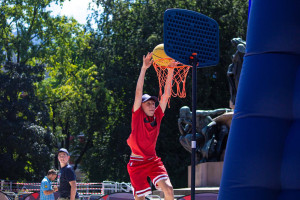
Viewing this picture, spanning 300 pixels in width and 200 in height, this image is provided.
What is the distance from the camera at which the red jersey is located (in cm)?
643

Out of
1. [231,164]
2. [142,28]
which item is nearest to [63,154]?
[231,164]

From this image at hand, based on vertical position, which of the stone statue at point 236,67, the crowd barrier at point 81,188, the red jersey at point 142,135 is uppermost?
the stone statue at point 236,67

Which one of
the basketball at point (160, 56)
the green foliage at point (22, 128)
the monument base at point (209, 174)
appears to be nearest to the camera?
the basketball at point (160, 56)

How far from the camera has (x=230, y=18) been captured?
33562mm

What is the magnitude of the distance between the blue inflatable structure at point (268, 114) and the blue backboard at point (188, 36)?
1.93m

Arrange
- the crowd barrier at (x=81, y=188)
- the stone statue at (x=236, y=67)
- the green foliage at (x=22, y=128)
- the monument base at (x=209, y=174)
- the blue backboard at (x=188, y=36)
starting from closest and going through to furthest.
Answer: the blue backboard at (x=188, y=36) < the stone statue at (x=236, y=67) < the monument base at (x=209, y=174) < the crowd barrier at (x=81, y=188) < the green foliage at (x=22, y=128)

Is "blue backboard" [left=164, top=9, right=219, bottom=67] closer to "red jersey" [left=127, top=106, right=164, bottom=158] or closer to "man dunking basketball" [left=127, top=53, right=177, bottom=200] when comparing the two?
"man dunking basketball" [left=127, top=53, right=177, bottom=200]

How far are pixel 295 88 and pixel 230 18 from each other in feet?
101

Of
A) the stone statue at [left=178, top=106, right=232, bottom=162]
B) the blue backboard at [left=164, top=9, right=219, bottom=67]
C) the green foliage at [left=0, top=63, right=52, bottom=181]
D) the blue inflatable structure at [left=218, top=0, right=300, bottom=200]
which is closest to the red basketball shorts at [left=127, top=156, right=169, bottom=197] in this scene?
the blue backboard at [left=164, top=9, right=219, bottom=67]

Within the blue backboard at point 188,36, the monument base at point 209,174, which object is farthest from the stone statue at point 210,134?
the blue backboard at point 188,36

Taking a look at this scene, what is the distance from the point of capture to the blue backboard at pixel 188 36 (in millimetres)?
5727

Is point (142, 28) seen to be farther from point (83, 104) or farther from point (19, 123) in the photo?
point (19, 123)

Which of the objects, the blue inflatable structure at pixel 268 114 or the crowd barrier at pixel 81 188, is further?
the crowd barrier at pixel 81 188

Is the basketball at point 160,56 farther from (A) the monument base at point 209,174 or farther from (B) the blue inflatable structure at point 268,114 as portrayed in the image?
(A) the monument base at point 209,174
